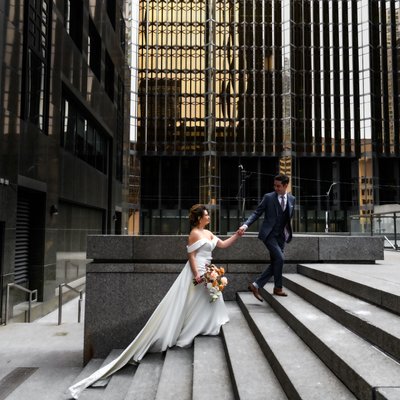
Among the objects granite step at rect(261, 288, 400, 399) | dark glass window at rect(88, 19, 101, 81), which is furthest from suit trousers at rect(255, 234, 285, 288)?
dark glass window at rect(88, 19, 101, 81)

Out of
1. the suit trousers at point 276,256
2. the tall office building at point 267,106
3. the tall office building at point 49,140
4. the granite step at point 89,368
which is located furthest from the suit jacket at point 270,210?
the tall office building at point 267,106

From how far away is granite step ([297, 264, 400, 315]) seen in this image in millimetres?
4412

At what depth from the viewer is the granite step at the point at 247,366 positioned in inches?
145

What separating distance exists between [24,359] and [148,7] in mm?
52314

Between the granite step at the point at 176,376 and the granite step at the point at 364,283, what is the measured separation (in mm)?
2309

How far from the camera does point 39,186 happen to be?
44.6ft

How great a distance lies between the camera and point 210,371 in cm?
451

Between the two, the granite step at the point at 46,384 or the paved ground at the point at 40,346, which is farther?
the paved ground at the point at 40,346

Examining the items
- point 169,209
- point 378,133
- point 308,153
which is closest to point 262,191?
point 308,153

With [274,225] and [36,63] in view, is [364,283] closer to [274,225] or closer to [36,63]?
[274,225]

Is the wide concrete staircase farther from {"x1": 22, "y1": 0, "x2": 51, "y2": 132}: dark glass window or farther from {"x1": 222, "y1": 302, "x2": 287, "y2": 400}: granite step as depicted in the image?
{"x1": 22, "y1": 0, "x2": 51, "y2": 132}: dark glass window

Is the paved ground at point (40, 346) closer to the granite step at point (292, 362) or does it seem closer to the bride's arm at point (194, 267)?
the bride's arm at point (194, 267)

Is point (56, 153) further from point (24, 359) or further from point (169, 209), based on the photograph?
point (169, 209)

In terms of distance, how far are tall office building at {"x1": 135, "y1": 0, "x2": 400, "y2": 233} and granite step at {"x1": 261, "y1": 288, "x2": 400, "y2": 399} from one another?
44.2 metres
